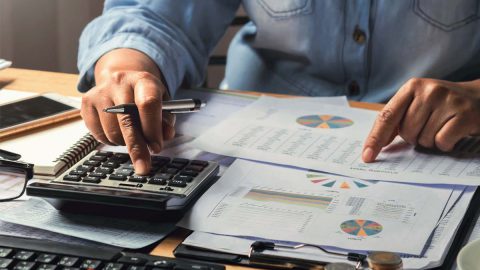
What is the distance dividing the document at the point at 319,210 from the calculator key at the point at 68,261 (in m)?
0.13

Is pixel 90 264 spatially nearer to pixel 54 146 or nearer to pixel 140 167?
pixel 140 167

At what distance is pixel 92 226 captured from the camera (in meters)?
0.74

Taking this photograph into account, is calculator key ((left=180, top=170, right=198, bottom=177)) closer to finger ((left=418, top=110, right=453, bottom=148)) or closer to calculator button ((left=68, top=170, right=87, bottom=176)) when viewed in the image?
calculator button ((left=68, top=170, right=87, bottom=176))


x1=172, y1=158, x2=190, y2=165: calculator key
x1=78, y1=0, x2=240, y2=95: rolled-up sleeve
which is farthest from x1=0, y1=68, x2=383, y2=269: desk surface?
x1=172, y1=158, x2=190, y2=165: calculator key

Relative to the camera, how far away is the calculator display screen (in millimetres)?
1047

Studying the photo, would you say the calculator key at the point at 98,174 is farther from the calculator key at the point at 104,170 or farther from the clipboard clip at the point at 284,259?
the clipboard clip at the point at 284,259

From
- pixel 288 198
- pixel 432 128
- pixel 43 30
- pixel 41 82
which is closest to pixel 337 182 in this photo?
pixel 288 198

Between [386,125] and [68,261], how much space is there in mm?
454

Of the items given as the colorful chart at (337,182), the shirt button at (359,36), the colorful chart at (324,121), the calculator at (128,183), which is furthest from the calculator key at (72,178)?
the shirt button at (359,36)

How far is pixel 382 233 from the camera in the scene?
72cm

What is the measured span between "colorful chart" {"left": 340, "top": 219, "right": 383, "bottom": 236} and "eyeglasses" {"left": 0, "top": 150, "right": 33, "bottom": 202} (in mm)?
337

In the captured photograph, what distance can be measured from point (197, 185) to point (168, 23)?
515mm

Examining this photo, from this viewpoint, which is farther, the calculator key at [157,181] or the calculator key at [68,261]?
the calculator key at [157,181]

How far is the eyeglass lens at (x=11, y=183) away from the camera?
822mm
